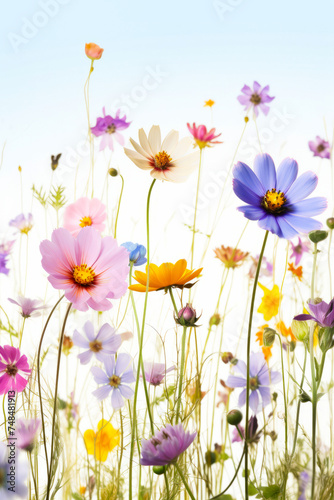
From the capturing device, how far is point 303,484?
467mm

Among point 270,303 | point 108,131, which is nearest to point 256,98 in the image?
point 108,131

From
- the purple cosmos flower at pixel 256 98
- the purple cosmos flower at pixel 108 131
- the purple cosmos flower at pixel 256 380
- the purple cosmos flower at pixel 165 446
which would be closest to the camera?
the purple cosmos flower at pixel 165 446

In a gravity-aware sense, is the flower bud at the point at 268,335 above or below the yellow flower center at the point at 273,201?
below

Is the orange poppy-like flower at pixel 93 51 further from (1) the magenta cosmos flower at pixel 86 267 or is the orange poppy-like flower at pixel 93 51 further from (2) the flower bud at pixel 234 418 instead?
(2) the flower bud at pixel 234 418

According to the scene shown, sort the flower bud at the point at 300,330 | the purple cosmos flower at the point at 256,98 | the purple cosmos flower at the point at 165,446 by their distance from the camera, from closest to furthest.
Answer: the purple cosmos flower at the point at 165,446
the flower bud at the point at 300,330
the purple cosmos flower at the point at 256,98

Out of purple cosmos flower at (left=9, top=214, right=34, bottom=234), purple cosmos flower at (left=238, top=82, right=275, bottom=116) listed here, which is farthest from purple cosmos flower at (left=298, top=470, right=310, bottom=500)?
purple cosmos flower at (left=238, top=82, right=275, bottom=116)

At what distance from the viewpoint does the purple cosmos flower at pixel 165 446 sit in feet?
1.05

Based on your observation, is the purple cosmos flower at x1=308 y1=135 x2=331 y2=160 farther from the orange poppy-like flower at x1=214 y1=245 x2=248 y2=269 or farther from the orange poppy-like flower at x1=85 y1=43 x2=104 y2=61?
the orange poppy-like flower at x1=85 y1=43 x2=104 y2=61

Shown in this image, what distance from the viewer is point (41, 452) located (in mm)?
438

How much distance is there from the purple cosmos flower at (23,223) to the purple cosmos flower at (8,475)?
274 millimetres

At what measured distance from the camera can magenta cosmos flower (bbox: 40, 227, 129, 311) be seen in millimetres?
337

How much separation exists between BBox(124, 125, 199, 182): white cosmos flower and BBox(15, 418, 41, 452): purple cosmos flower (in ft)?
0.77

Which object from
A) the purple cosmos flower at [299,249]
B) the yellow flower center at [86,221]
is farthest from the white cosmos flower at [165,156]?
the purple cosmos flower at [299,249]

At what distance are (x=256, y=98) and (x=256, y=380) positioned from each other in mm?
445
